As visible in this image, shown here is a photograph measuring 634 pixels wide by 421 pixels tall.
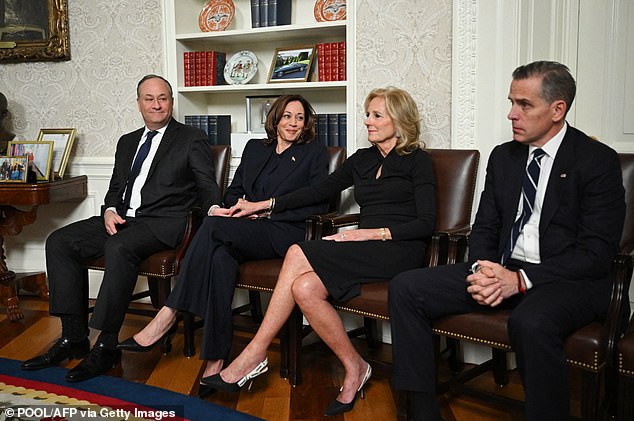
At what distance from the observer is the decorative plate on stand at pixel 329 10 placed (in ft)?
11.6

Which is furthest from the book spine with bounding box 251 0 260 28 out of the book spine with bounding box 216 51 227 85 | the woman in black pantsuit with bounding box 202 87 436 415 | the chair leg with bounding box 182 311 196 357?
the chair leg with bounding box 182 311 196 357

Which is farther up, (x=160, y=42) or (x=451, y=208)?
(x=160, y=42)

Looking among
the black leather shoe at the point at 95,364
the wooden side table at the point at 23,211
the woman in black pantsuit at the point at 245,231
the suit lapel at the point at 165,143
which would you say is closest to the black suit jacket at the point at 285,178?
the woman in black pantsuit at the point at 245,231

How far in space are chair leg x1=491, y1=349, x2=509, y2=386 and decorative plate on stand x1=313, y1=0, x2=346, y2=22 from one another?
1884 millimetres

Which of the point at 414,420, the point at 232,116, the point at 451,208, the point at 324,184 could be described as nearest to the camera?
the point at 414,420

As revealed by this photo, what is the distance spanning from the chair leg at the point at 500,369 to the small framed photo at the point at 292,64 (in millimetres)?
1757

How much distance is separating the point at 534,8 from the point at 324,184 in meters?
1.18

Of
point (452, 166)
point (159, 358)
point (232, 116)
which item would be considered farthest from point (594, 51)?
point (159, 358)

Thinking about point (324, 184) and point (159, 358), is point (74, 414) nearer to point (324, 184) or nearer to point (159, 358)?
point (159, 358)

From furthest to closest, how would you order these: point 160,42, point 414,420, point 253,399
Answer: point 160,42, point 253,399, point 414,420

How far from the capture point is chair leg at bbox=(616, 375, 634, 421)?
186 centimetres

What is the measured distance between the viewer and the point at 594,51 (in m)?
2.98

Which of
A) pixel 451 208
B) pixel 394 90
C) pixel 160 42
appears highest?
pixel 160 42

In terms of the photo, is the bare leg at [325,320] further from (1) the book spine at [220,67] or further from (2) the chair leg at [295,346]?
(1) the book spine at [220,67]
